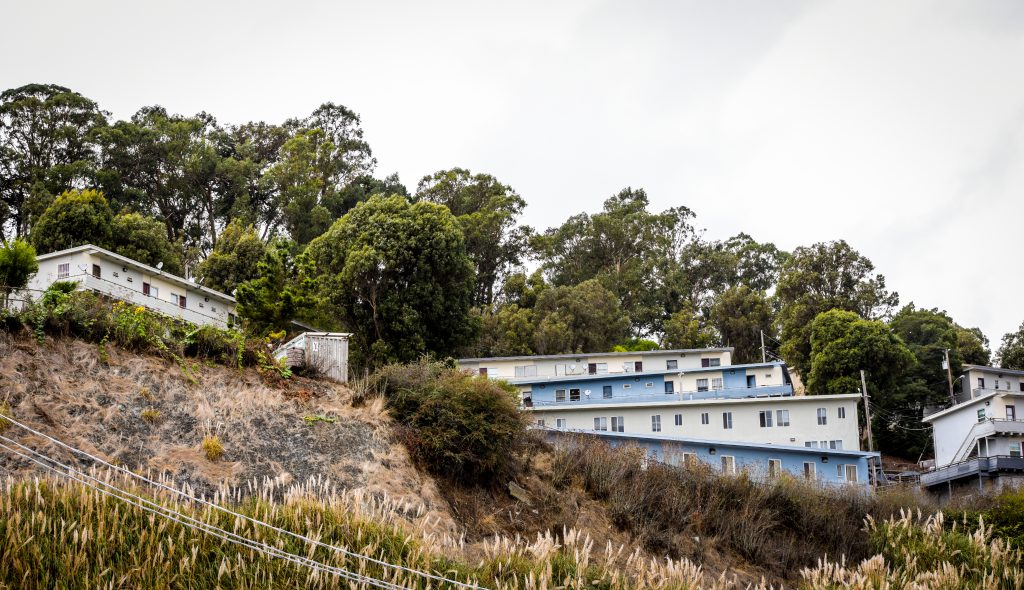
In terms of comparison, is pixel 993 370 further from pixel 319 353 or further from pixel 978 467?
pixel 319 353

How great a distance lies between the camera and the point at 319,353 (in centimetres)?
3359

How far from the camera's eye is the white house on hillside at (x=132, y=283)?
1886 inches

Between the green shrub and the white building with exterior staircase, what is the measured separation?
28.8m

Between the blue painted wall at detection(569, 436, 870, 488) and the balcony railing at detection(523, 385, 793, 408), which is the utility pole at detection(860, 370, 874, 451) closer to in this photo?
the balcony railing at detection(523, 385, 793, 408)

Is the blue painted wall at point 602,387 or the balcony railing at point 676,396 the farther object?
the blue painted wall at point 602,387

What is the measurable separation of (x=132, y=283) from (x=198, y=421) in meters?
26.2

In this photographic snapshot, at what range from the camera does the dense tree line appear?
177 ft

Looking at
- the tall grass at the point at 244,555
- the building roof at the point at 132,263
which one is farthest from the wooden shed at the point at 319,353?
the building roof at the point at 132,263

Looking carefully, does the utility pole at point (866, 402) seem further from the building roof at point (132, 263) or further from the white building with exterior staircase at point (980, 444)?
the building roof at point (132, 263)

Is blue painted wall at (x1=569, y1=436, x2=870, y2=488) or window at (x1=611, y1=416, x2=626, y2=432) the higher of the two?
window at (x1=611, y1=416, x2=626, y2=432)

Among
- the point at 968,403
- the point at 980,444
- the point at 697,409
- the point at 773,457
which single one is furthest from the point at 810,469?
the point at 968,403

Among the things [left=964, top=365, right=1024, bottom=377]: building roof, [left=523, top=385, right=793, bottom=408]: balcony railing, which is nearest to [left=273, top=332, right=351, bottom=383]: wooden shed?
[left=523, top=385, right=793, bottom=408]: balcony railing

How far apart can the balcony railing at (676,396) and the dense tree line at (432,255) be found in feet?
15.5

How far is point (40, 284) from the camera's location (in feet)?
153
